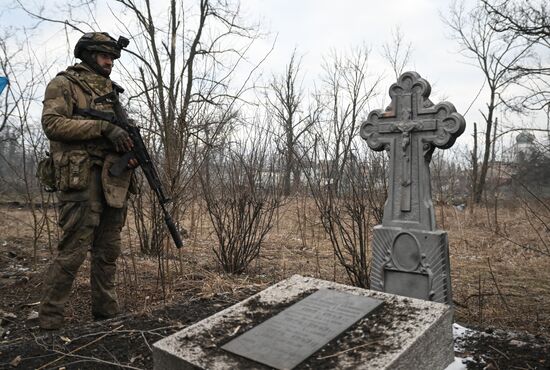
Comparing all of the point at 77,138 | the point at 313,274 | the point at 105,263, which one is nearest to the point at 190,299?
the point at 105,263

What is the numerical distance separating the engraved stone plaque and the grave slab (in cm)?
1

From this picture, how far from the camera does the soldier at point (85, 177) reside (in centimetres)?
315

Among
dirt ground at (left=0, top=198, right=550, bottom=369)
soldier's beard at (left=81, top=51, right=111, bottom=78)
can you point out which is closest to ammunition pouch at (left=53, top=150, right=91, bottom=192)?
soldier's beard at (left=81, top=51, right=111, bottom=78)

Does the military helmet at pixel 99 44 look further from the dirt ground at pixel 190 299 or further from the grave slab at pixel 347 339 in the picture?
the grave slab at pixel 347 339

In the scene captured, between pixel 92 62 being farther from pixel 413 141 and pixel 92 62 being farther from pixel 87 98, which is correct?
pixel 413 141

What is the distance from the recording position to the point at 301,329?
7.04ft

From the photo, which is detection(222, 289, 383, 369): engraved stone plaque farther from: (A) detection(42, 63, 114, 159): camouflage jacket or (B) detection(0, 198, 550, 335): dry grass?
(A) detection(42, 63, 114, 159): camouflage jacket

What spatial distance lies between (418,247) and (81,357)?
2.47 m

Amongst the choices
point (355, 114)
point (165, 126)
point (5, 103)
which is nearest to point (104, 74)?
point (165, 126)

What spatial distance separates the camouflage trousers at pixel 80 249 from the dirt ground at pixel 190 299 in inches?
6.9

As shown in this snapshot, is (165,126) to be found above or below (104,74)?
below

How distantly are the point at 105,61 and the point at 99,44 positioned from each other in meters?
0.14

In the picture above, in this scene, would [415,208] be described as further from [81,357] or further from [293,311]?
[81,357]

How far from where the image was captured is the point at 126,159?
335 cm
